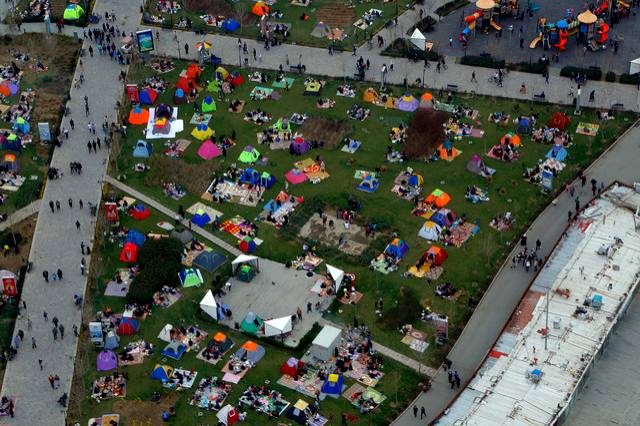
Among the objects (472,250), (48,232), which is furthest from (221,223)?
(472,250)

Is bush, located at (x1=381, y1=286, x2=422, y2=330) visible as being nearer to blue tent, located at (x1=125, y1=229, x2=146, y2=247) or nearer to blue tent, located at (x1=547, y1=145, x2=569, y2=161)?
blue tent, located at (x1=125, y1=229, x2=146, y2=247)

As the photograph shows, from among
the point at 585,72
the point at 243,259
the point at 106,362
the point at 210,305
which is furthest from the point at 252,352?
the point at 585,72

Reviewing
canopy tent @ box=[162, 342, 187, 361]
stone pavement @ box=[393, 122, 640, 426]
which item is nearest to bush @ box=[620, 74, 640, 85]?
stone pavement @ box=[393, 122, 640, 426]


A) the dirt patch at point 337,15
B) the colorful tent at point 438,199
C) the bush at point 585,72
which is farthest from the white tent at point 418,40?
the colorful tent at point 438,199

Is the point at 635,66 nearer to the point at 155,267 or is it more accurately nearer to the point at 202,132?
the point at 202,132

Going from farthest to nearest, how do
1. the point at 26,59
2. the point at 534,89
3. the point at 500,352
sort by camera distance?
the point at 26,59 → the point at 534,89 → the point at 500,352

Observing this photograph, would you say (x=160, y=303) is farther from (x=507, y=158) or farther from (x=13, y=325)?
(x=507, y=158)

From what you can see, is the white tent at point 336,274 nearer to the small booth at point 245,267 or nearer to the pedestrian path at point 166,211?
the small booth at point 245,267
